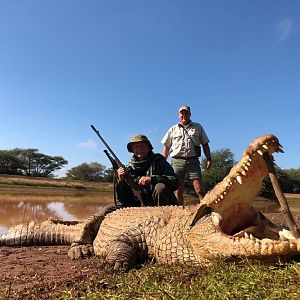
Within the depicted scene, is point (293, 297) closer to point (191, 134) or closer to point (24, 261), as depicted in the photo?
point (24, 261)

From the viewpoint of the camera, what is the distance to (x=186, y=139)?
7.93 m

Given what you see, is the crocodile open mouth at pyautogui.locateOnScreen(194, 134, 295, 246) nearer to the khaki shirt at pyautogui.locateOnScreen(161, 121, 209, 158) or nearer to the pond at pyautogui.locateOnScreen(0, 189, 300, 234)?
the khaki shirt at pyautogui.locateOnScreen(161, 121, 209, 158)

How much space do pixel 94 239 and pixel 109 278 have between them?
226 centimetres

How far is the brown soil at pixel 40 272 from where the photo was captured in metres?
3.24

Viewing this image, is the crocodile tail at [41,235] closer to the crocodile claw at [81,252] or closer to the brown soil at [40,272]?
the brown soil at [40,272]

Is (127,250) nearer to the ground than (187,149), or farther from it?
nearer to the ground

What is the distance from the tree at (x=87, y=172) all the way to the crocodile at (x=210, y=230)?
6248 centimetres

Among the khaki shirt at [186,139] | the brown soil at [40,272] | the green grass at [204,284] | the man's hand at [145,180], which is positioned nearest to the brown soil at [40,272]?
the brown soil at [40,272]

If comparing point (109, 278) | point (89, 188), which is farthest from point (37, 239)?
point (89, 188)

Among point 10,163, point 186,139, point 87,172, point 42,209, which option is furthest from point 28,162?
point 186,139

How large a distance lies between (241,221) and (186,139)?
4039mm

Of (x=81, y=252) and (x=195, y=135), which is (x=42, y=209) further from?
(x=81, y=252)

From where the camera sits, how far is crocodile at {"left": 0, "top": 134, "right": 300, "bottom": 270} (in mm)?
3352

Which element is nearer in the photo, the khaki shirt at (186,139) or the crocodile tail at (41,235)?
the crocodile tail at (41,235)
